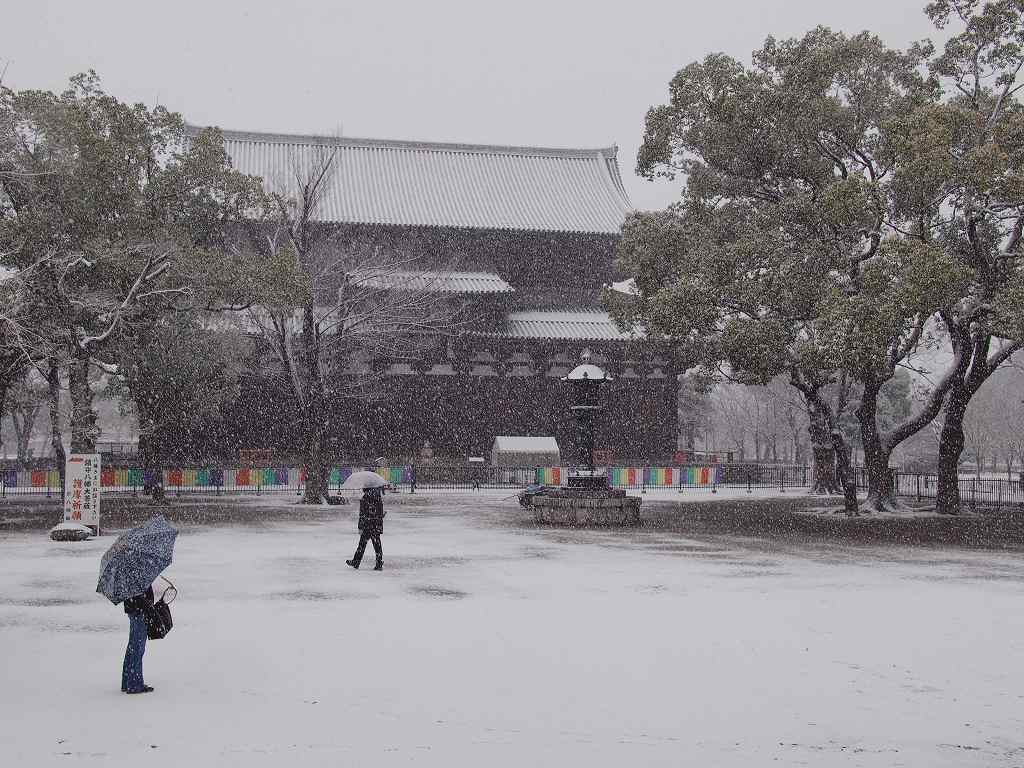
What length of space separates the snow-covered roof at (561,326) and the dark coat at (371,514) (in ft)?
74.3

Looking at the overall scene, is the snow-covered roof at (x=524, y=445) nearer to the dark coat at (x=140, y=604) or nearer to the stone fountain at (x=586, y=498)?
the stone fountain at (x=586, y=498)

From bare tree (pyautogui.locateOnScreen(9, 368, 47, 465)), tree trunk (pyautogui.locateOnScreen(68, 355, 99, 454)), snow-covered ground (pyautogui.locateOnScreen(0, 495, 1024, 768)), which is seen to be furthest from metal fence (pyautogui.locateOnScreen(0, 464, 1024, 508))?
snow-covered ground (pyautogui.locateOnScreen(0, 495, 1024, 768))

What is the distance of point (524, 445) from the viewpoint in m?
34.3

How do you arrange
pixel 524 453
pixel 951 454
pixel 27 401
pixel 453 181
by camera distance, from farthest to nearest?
1. pixel 453 181
2. pixel 27 401
3. pixel 524 453
4. pixel 951 454

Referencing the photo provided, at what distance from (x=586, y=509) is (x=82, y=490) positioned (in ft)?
31.2

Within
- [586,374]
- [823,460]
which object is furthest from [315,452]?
[823,460]

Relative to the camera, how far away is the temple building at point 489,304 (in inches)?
1380

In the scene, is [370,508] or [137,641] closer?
[137,641]

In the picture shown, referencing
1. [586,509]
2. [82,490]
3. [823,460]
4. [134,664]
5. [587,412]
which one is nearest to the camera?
[134,664]

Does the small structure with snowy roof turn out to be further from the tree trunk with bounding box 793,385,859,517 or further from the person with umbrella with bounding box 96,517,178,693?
the person with umbrella with bounding box 96,517,178,693

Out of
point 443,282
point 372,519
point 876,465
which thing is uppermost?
point 443,282

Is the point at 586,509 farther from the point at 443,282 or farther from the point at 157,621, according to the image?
the point at 443,282

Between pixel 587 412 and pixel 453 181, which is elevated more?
pixel 453 181

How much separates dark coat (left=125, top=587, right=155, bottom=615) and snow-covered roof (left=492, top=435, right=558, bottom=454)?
27.1m
